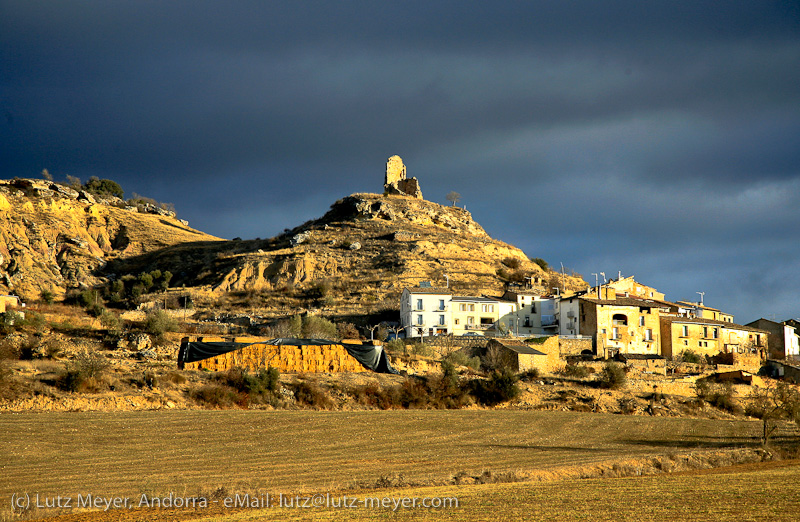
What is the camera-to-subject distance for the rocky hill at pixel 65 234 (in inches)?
3118

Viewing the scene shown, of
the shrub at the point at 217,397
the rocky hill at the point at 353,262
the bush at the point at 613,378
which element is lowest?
the shrub at the point at 217,397

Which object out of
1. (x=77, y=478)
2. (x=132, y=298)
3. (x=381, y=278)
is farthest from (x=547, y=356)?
(x=132, y=298)

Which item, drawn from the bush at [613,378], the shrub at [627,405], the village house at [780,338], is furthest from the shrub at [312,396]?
the village house at [780,338]

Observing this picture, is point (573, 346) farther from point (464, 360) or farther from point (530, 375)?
point (464, 360)

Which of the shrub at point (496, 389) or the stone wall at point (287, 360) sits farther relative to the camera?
the shrub at point (496, 389)

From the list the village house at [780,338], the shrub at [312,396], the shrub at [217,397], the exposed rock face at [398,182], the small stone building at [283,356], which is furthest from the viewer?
the exposed rock face at [398,182]

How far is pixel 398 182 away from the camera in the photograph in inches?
4377

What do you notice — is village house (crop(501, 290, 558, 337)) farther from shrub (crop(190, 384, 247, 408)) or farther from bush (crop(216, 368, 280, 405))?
shrub (crop(190, 384, 247, 408))

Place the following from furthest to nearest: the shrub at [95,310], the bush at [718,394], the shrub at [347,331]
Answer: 1. the shrub at [95,310]
2. the shrub at [347,331]
3. the bush at [718,394]

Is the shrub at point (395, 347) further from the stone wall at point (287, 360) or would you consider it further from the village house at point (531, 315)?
the village house at point (531, 315)

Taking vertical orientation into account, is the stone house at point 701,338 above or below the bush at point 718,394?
above

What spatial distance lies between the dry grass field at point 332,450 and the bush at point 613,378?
851 centimetres

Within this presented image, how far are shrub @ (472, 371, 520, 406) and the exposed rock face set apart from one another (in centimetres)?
6413

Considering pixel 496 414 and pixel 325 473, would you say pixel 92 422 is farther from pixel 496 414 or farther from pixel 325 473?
pixel 496 414
